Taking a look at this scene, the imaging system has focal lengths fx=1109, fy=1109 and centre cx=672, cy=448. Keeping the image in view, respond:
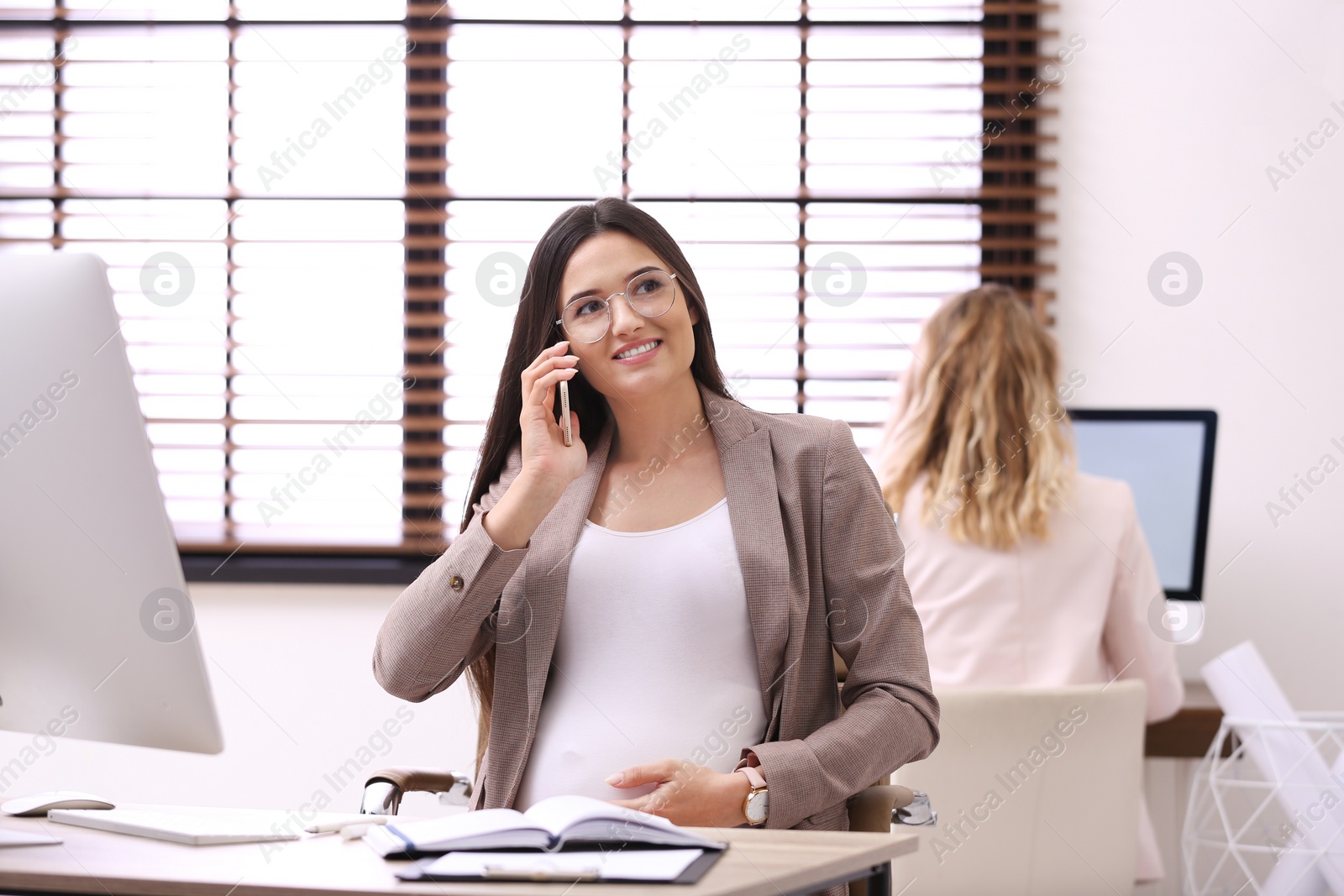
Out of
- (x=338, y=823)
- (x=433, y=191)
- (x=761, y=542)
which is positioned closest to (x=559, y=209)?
(x=433, y=191)

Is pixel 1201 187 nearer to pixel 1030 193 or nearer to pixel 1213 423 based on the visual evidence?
pixel 1030 193

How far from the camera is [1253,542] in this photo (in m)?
2.79

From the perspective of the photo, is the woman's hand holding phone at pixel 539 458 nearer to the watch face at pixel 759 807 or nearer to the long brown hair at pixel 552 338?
the long brown hair at pixel 552 338

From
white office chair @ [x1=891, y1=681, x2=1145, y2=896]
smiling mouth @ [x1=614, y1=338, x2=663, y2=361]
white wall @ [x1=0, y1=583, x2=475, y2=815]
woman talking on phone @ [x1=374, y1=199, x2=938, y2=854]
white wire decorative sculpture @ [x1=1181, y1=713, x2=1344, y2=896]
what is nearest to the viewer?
woman talking on phone @ [x1=374, y1=199, x2=938, y2=854]

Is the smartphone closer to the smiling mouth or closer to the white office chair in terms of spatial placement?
the smiling mouth

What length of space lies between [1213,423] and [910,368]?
2.56 ft

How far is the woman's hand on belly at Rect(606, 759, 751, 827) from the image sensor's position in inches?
50.1

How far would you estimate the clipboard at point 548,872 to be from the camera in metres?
0.92

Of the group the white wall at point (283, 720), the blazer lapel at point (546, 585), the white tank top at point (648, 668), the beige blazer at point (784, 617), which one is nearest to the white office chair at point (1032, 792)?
the beige blazer at point (784, 617)

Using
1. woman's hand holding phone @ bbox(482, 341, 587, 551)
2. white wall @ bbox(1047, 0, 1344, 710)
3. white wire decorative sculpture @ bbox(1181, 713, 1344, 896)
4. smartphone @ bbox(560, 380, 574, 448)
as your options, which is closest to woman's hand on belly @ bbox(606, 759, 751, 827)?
woman's hand holding phone @ bbox(482, 341, 587, 551)

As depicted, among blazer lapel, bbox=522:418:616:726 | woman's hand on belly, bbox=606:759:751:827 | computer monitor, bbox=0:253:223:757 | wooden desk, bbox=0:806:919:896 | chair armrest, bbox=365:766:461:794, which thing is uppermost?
computer monitor, bbox=0:253:223:757

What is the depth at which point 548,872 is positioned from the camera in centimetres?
92

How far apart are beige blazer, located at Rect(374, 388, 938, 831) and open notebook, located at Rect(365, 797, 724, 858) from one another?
41 cm

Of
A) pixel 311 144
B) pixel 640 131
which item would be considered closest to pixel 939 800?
pixel 640 131
